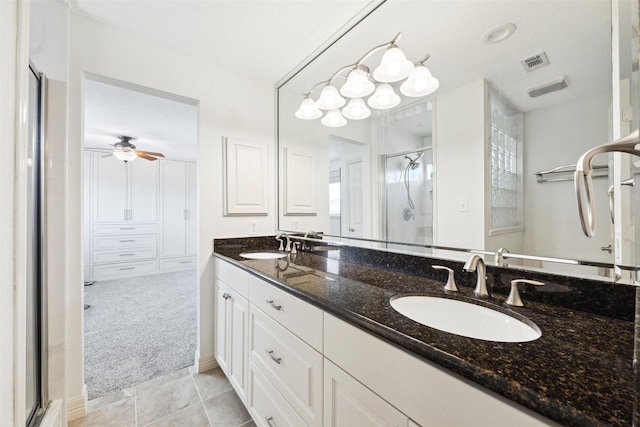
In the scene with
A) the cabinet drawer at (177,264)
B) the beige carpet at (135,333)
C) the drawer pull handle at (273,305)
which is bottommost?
the beige carpet at (135,333)

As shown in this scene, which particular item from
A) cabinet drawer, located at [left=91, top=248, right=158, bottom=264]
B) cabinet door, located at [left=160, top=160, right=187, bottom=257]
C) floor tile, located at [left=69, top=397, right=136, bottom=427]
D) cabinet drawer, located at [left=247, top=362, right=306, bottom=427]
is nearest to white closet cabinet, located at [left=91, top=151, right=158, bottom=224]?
cabinet door, located at [left=160, top=160, right=187, bottom=257]

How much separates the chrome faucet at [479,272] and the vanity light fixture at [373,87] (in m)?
0.83

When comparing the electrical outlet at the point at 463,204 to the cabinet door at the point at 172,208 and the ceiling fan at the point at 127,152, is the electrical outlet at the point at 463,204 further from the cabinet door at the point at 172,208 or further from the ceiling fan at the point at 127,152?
the cabinet door at the point at 172,208

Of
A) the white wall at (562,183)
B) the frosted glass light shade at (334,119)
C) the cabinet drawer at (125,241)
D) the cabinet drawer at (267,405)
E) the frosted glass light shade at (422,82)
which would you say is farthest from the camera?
the cabinet drawer at (125,241)

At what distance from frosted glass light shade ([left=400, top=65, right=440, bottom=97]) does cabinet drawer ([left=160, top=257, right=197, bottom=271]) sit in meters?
5.39

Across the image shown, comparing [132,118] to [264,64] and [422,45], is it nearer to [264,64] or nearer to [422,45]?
[264,64]

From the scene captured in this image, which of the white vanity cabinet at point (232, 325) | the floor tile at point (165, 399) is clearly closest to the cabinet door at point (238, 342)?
the white vanity cabinet at point (232, 325)

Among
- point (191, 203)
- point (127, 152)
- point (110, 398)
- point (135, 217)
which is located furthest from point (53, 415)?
point (191, 203)

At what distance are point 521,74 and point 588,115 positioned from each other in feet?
0.92

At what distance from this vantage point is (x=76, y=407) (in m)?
1.44

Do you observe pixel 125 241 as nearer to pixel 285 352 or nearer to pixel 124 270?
pixel 124 270

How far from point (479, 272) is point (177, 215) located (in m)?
5.49

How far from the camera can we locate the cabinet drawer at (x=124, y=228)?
437 centimetres

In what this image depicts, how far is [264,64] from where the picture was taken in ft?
6.57
